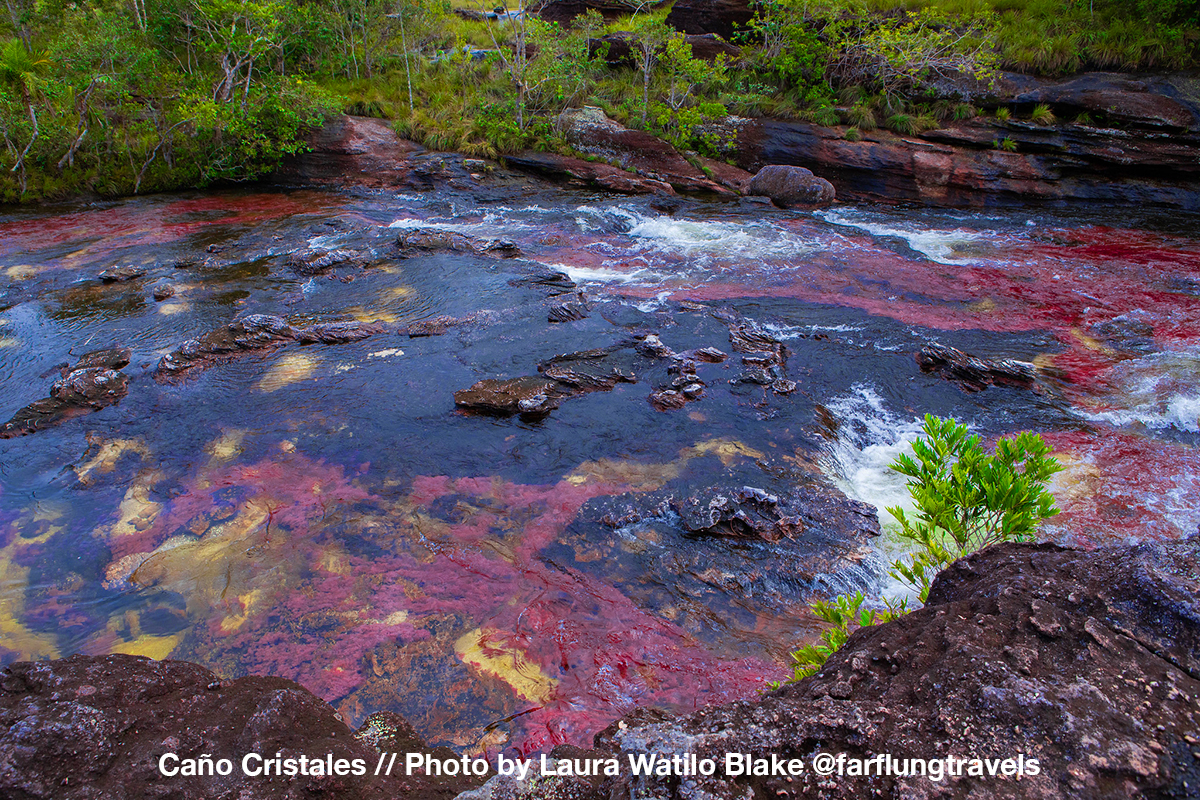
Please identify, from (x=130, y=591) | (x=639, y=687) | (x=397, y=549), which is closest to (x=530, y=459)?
(x=397, y=549)

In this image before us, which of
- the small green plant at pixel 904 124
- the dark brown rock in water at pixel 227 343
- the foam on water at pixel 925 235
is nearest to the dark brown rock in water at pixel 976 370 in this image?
the foam on water at pixel 925 235

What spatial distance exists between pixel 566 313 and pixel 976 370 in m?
6.34

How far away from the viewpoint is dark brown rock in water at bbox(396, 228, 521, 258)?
1291 cm

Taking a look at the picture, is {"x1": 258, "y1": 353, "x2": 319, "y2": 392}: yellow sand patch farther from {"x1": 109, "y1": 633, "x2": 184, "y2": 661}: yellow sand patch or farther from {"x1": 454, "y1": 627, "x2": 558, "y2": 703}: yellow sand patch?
{"x1": 454, "y1": 627, "x2": 558, "y2": 703}: yellow sand patch

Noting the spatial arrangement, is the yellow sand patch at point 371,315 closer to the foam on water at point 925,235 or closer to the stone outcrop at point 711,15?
the foam on water at point 925,235

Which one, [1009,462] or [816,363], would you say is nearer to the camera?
[1009,462]

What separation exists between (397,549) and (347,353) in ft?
15.5

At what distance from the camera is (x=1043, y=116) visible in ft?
59.3

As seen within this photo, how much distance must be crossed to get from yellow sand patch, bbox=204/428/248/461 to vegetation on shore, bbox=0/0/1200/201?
1388 cm

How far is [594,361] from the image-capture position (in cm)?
891

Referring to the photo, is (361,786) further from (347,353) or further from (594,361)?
(347,353)

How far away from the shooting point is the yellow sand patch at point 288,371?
8242 millimetres

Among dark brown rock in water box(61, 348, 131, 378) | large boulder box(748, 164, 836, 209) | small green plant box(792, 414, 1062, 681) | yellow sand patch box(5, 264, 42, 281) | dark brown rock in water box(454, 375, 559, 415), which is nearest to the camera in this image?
small green plant box(792, 414, 1062, 681)

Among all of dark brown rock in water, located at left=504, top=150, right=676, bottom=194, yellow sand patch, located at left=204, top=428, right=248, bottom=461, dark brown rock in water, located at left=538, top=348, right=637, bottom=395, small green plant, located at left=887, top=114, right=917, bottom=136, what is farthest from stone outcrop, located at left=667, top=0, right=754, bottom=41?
yellow sand patch, located at left=204, top=428, right=248, bottom=461
